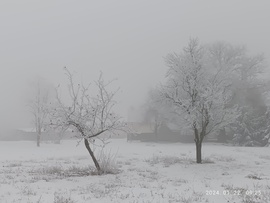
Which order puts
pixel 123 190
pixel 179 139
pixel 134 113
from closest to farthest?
pixel 123 190 → pixel 179 139 → pixel 134 113

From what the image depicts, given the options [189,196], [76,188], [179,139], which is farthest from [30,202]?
[179,139]

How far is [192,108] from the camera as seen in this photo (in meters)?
20.1

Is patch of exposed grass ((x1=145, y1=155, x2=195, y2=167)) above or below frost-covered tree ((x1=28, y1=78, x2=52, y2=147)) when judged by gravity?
below

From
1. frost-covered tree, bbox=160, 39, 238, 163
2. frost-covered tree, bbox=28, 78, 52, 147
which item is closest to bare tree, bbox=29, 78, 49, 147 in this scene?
frost-covered tree, bbox=28, 78, 52, 147

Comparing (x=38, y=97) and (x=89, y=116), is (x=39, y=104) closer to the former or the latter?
(x=38, y=97)

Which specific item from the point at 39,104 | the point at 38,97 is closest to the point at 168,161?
the point at 39,104

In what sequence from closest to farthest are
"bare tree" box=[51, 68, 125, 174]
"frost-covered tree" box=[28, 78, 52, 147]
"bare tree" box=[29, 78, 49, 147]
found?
"bare tree" box=[51, 68, 125, 174] → "bare tree" box=[29, 78, 49, 147] → "frost-covered tree" box=[28, 78, 52, 147]

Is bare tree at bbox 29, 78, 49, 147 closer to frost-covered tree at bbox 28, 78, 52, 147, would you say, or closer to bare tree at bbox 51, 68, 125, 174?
frost-covered tree at bbox 28, 78, 52, 147

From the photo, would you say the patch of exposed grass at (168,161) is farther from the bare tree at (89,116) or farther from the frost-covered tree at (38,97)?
the frost-covered tree at (38,97)

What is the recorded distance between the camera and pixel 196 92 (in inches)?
A: 807

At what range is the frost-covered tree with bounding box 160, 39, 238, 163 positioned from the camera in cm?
2003

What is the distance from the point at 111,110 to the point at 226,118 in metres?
8.38

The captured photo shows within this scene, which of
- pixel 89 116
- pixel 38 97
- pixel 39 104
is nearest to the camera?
pixel 89 116

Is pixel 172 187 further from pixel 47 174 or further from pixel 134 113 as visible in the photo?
pixel 134 113
